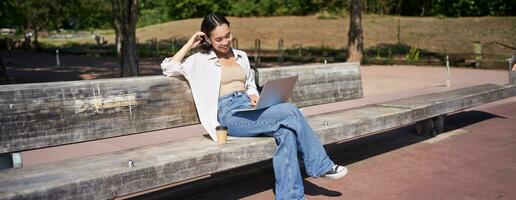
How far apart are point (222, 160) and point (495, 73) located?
14140 mm

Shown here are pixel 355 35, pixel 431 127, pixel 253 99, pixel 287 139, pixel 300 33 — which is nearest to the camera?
pixel 287 139

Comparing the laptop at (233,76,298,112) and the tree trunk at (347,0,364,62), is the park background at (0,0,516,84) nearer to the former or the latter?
the tree trunk at (347,0,364,62)

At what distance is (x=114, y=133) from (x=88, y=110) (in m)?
0.28

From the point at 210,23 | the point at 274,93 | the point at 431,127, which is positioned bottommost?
the point at 431,127

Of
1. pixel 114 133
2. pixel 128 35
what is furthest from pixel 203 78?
pixel 128 35

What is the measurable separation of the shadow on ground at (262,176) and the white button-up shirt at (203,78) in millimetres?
634

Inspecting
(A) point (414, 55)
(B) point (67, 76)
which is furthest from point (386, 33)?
(B) point (67, 76)

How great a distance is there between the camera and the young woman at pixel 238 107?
12.6 feet

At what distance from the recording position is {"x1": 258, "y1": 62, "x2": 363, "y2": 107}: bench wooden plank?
5422 mm

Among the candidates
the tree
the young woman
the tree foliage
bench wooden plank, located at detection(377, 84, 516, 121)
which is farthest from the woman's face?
the tree foliage

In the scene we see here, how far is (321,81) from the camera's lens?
584 cm

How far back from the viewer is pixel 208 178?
4.93m

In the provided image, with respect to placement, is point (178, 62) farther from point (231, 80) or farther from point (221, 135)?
point (221, 135)

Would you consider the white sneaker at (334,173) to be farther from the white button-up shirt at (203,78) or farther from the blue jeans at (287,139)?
the white button-up shirt at (203,78)
